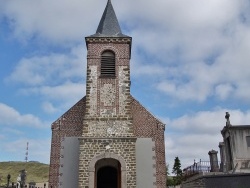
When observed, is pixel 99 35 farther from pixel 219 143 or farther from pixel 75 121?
pixel 219 143

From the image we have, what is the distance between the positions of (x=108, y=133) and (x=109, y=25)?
23.1ft

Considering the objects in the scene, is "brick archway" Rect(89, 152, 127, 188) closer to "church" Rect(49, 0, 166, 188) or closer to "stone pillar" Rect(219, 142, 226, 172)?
"church" Rect(49, 0, 166, 188)

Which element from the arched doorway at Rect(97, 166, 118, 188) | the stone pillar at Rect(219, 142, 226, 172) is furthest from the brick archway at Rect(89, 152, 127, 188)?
the stone pillar at Rect(219, 142, 226, 172)

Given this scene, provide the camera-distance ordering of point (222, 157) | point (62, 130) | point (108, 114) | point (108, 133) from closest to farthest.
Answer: point (108, 133), point (108, 114), point (62, 130), point (222, 157)

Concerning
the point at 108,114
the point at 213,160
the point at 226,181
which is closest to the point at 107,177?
the point at 108,114

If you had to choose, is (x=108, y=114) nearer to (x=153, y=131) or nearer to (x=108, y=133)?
(x=108, y=133)

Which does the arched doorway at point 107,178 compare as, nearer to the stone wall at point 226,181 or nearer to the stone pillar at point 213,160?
the stone pillar at point 213,160

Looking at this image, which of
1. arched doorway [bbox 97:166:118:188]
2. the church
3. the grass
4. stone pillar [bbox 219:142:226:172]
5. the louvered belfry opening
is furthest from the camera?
the grass

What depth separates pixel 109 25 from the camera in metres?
19.4

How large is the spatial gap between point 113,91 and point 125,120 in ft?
5.95

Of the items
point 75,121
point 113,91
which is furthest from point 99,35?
point 75,121

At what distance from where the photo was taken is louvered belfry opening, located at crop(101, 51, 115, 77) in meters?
17.8

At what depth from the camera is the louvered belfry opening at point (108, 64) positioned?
17766 mm

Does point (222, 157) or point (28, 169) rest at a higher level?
point (28, 169)
